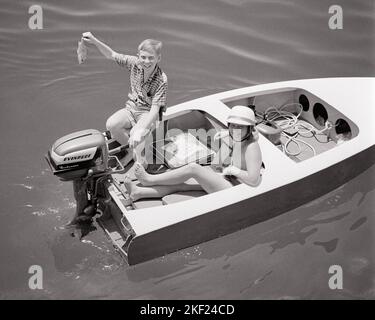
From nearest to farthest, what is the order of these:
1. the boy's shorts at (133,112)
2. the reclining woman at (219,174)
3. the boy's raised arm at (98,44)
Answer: the reclining woman at (219,174), the boy's raised arm at (98,44), the boy's shorts at (133,112)

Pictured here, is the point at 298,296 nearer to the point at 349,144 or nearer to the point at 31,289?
the point at 349,144

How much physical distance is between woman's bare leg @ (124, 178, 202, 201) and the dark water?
1.59 feet

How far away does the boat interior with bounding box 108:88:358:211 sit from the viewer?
5391 millimetres

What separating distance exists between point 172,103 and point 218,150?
5.93ft

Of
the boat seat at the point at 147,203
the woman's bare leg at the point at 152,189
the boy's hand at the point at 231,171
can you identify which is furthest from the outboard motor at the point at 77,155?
the boy's hand at the point at 231,171

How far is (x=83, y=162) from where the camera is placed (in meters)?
4.68

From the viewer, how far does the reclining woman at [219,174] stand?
493 centimetres

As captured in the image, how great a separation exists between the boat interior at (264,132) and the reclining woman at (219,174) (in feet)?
0.27

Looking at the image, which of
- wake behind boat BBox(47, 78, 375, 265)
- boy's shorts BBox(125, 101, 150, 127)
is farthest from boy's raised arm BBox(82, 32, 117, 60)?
wake behind boat BBox(47, 78, 375, 265)

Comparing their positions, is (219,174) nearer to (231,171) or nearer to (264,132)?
(231,171)

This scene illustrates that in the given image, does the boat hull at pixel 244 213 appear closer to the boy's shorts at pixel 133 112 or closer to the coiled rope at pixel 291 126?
the coiled rope at pixel 291 126

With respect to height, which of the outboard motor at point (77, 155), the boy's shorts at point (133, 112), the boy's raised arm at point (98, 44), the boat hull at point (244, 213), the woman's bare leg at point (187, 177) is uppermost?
the boy's raised arm at point (98, 44)

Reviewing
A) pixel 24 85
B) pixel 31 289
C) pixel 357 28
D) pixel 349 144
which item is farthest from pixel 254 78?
pixel 31 289

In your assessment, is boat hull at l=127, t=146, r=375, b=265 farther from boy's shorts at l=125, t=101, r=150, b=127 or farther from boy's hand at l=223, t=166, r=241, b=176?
boy's shorts at l=125, t=101, r=150, b=127
